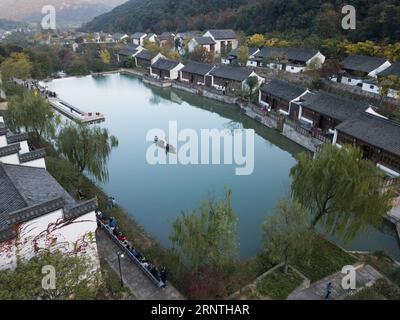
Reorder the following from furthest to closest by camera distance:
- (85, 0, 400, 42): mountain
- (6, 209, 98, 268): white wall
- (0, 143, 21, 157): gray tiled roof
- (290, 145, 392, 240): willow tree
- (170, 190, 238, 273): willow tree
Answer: (85, 0, 400, 42): mountain
(290, 145, 392, 240): willow tree
(0, 143, 21, 157): gray tiled roof
(170, 190, 238, 273): willow tree
(6, 209, 98, 268): white wall

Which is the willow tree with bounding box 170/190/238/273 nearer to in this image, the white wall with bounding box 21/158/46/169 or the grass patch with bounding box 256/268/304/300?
the grass patch with bounding box 256/268/304/300

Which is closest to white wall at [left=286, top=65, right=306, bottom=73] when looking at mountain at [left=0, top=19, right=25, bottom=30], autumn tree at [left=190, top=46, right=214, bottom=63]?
autumn tree at [left=190, top=46, right=214, bottom=63]

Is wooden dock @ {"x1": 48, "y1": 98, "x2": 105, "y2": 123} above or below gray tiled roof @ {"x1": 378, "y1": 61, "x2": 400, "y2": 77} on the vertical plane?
below

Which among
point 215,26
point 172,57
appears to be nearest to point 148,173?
point 172,57

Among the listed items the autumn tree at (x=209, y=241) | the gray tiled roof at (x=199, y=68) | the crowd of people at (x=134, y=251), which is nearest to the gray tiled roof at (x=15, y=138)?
the crowd of people at (x=134, y=251)

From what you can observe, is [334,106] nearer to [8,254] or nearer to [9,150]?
[9,150]

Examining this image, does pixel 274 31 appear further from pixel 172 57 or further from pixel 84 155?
pixel 84 155

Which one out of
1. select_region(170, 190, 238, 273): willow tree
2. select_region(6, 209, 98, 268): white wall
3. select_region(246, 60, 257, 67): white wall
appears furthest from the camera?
select_region(246, 60, 257, 67): white wall
